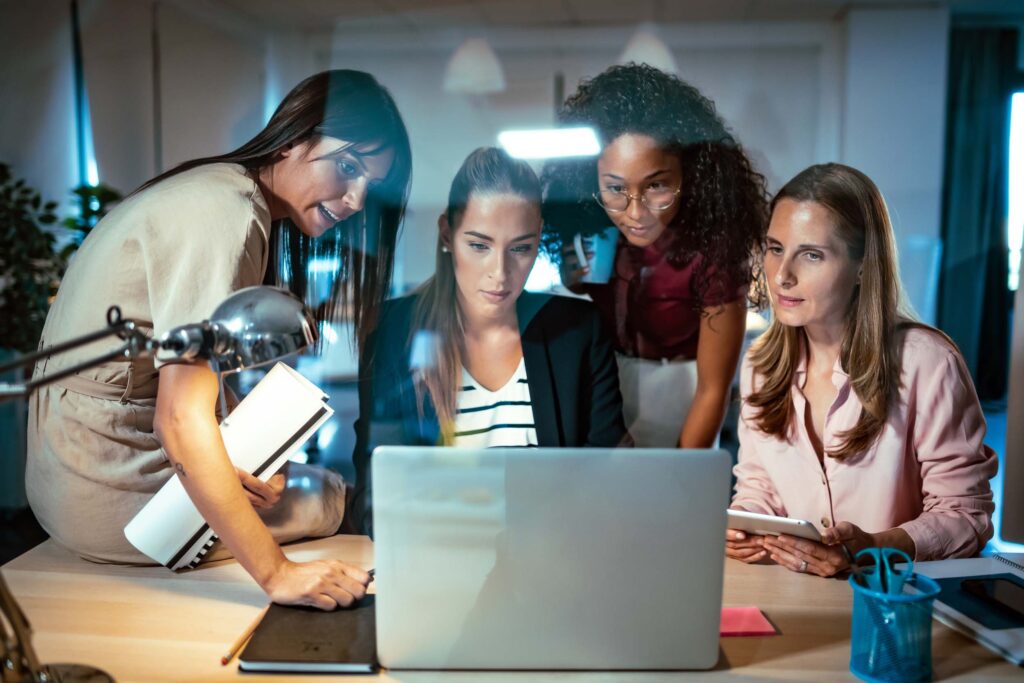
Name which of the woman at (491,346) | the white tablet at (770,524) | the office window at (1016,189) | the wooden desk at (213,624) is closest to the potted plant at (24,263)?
the wooden desk at (213,624)

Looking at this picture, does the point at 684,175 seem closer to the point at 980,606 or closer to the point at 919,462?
the point at 919,462

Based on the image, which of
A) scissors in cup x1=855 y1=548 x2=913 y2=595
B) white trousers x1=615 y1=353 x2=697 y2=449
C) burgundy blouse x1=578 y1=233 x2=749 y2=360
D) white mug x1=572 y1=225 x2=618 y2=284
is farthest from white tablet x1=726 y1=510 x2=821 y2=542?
white mug x1=572 y1=225 x2=618 y2=284

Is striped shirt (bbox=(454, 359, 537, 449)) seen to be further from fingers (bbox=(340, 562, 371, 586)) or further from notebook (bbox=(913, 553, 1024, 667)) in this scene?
notebook (bbox=(913, 553, 1024, 667))

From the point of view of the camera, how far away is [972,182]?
1.75m

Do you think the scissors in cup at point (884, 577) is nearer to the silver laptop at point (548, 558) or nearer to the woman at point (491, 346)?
the silver laptop at point (548, 558)

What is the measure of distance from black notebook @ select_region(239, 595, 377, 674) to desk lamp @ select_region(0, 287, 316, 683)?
0.68ft

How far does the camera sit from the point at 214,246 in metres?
1.55

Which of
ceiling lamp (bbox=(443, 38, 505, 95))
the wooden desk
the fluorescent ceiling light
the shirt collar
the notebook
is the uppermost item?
ceiling lamp (bbox=(443, 38, 505, 95))

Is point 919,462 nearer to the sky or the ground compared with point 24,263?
nearer to the ground

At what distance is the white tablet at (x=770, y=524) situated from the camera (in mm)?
1429

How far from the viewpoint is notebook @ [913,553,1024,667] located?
4.06ft

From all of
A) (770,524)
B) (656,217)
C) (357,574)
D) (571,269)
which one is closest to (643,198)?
(656,217)

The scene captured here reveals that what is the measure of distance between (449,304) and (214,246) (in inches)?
18.7

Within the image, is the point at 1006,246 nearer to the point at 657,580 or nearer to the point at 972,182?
the point at 972,182
